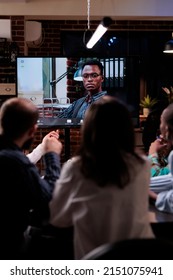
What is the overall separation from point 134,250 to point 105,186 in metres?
0.30

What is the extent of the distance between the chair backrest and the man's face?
3.78 m

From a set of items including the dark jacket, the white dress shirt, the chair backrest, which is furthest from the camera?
the dark jacket

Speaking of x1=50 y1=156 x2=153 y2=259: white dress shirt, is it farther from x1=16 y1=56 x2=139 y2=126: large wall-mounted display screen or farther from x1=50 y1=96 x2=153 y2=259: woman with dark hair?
x1=16 y1=56 x2=139 y2=126: large wall-mounted display screen

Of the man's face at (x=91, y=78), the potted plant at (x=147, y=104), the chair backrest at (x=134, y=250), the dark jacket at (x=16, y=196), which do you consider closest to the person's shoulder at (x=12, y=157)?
the dark jacket at (x=16, y=196)

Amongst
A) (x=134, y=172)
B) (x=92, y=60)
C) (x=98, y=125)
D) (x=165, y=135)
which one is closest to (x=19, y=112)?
(x=98, y=125)

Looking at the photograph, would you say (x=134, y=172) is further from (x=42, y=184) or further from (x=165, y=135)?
(x=165, y=135)

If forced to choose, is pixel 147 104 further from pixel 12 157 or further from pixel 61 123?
pixel 12 157

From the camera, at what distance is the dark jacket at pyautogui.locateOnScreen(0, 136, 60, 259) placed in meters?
1.76

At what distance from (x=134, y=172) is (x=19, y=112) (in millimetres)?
621

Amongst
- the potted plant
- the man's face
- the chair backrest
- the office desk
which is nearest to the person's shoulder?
the chair backrest

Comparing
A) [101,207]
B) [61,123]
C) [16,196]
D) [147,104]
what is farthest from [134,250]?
[147,104]

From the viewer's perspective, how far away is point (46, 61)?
4980 mm

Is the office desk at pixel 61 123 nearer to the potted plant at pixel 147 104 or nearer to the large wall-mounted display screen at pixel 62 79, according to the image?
the large wall-mounted display screen at pixel 62 79

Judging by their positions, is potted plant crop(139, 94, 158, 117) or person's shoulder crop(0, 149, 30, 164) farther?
potted plant crop(139, 94, 158, 117)
